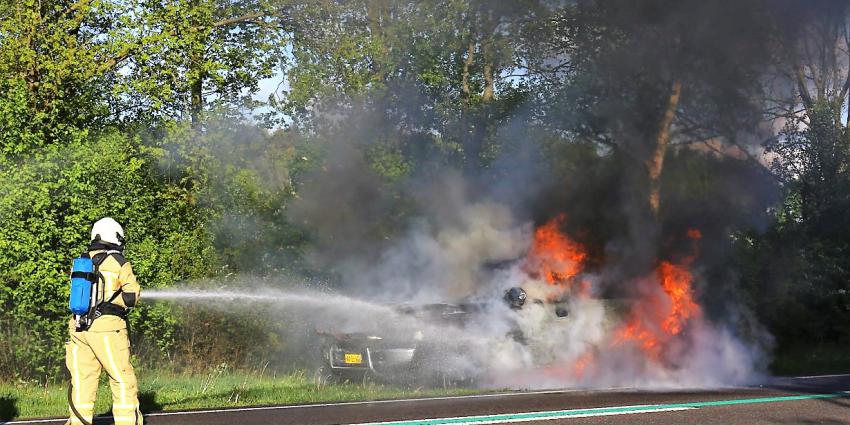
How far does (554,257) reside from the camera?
14516 mm

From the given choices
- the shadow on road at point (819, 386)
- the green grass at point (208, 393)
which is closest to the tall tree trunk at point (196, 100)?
the green grass at point (208, 393)

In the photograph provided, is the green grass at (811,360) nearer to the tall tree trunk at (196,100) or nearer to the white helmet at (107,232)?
the tall tree trunk at (196,100)

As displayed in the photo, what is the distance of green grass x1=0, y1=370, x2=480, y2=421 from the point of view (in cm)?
1096

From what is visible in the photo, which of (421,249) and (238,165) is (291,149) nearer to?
(238,165)

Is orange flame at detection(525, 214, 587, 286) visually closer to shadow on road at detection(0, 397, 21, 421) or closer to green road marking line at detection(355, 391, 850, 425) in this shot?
green road marking line at detection(355, 391, 850, 425)

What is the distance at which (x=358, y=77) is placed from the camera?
21844mm

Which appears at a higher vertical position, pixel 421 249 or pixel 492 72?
pixel 492 72

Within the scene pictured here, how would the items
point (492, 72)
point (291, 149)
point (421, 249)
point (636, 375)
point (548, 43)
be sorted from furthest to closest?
1. point (492, 72)
2. point (548, 43)
3. point (291, 149)
4. point (421, 249)
5. point (636, 375)

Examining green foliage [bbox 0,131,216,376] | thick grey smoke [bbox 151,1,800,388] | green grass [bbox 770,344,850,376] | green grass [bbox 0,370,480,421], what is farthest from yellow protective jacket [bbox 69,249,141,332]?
green grass [bbox 770,344,850,376]

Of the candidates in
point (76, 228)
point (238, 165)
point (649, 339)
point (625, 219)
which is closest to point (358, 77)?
point (238, 165)

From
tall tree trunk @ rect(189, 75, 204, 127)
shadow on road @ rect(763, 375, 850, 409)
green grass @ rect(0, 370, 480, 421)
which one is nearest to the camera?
green grass @ rect(0, 370, 480, 421)

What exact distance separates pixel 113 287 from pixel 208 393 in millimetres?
4538

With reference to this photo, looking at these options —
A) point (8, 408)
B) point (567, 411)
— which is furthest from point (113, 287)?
point (567, 411)

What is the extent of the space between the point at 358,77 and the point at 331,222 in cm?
490
